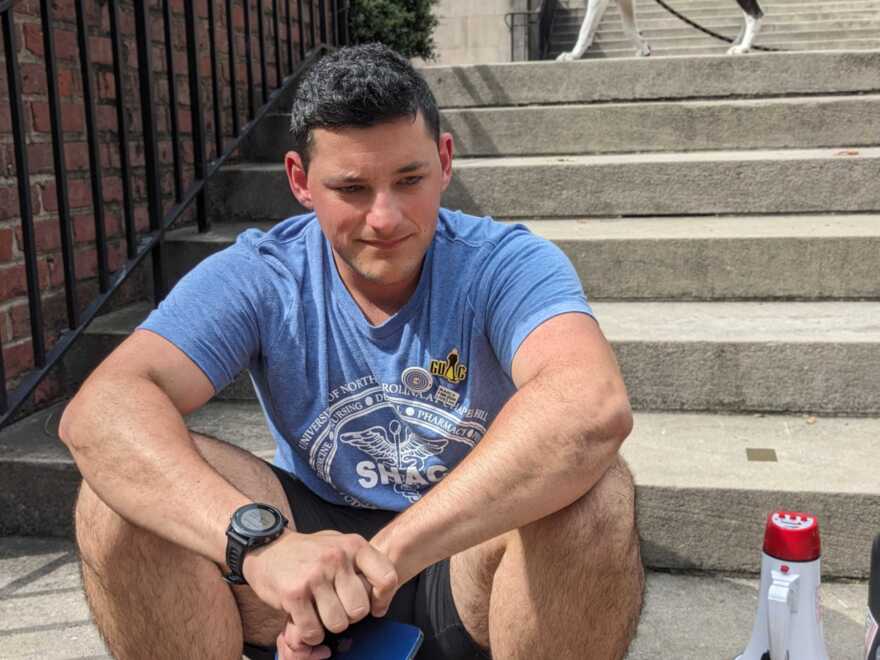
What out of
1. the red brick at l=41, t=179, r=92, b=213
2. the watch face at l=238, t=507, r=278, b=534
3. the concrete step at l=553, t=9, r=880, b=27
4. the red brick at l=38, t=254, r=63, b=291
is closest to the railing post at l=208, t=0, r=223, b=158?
the red brick at l=41, t=179, r=92, b=213

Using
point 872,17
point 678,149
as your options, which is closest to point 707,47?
point 872,17

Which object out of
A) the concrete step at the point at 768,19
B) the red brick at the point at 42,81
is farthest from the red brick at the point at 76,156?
the concrete step at the point at 768,19

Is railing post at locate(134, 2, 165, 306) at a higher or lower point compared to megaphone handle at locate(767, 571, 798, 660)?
higher

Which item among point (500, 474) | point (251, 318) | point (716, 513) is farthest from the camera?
point (716, 513)

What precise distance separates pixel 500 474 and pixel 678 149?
9.97 ft

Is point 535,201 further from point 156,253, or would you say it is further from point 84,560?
point 84,560

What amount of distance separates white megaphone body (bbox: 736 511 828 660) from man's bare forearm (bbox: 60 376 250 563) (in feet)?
3.34

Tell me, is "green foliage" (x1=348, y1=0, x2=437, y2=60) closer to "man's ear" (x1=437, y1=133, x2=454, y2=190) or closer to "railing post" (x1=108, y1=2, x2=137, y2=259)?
"railing post" (x1=108, y1=2, x2=137, y2=259)

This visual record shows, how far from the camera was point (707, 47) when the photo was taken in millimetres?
9984

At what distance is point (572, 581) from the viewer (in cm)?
171

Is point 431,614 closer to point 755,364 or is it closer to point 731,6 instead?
point 755,364

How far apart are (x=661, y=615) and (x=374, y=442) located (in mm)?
880

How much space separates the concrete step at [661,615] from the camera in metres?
2.19

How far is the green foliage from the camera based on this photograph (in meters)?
5.69
